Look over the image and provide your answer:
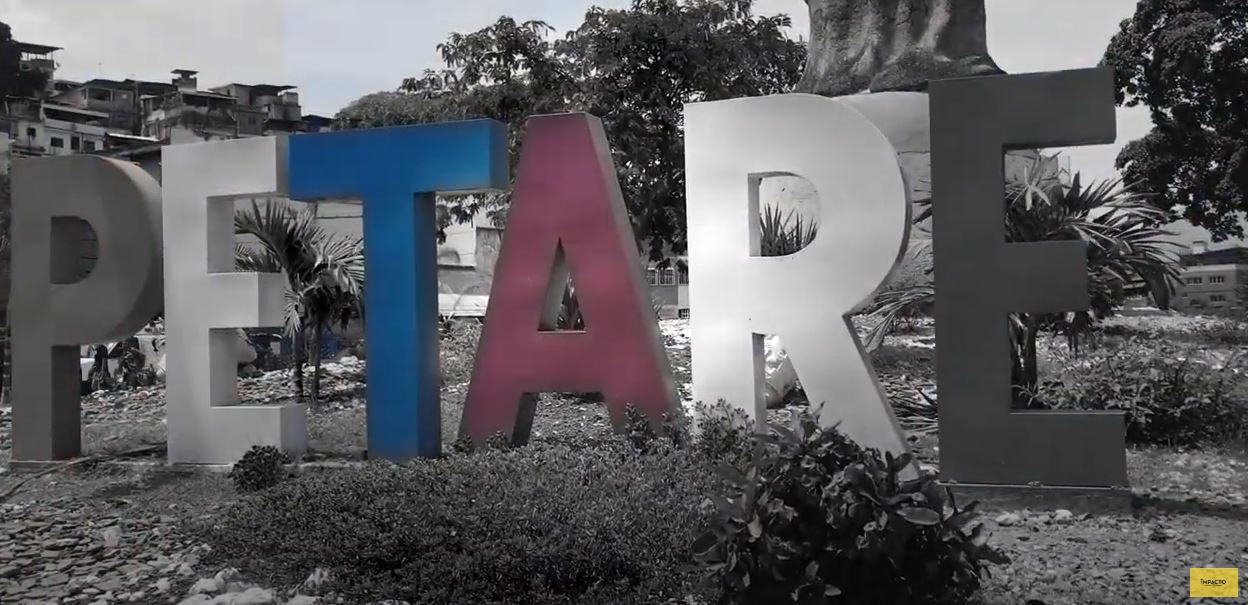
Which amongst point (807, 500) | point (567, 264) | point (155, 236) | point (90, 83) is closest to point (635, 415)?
point (567, 264)

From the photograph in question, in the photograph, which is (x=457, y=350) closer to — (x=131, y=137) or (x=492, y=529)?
(x=131, y=137)

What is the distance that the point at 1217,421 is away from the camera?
7.60 meters

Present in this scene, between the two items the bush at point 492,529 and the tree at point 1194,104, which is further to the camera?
the tree at point 1194,104

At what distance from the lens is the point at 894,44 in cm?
1636

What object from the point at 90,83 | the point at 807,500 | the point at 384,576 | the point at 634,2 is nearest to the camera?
the point at 807,500

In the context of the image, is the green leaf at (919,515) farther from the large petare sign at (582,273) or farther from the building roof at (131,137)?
the building roof at (131,137)

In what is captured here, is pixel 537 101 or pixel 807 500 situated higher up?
pixel 537 101

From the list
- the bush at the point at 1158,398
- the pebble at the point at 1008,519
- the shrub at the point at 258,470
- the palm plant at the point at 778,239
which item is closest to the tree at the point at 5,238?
the shrub at the point at 258,470

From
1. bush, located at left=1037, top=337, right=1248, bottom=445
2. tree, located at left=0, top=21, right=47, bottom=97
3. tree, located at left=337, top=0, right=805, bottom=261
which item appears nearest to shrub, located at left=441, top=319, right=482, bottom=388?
tree, located at left=337, top=0, right=805, bottom=261

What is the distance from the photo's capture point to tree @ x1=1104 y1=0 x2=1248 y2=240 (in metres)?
15.3

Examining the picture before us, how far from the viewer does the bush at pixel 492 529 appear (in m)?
4.55

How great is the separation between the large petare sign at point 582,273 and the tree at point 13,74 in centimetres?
93

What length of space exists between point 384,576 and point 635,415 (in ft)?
7.67

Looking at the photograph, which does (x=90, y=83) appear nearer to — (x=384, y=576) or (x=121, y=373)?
(x=121, y=373)
